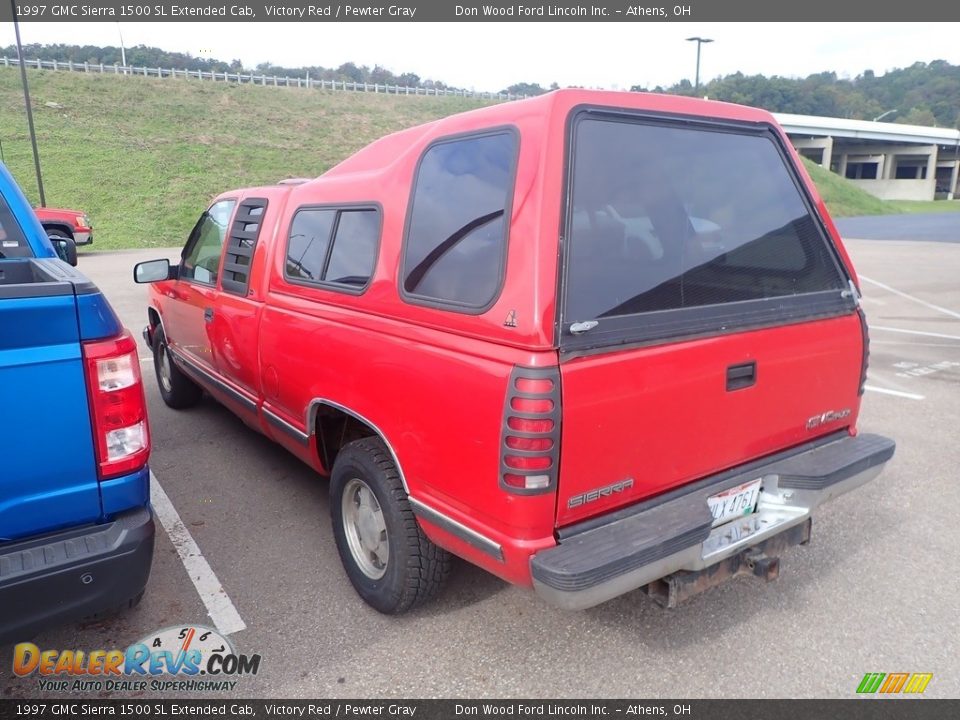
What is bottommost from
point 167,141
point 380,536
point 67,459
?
point 380,536

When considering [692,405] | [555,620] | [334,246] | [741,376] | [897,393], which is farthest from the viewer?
[897,393]

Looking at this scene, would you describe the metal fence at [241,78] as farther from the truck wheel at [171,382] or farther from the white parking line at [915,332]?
the truck wheel at [171,382]

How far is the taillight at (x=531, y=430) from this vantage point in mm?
2096

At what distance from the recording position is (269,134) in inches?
1681

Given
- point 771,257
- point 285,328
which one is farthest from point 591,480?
point 285,328

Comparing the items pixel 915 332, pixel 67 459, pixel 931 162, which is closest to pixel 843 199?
pixel 931 162

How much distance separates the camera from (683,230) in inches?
104

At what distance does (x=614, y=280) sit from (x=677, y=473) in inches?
30.7

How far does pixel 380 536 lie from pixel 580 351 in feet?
4.56

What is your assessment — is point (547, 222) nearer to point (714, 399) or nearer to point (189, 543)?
point (714, 399)

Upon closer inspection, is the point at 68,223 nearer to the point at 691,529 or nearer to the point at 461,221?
the point at 461,221

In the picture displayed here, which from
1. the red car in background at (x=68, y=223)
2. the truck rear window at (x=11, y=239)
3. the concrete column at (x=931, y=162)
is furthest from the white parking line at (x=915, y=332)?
the concrete column at (x=931, y=162)

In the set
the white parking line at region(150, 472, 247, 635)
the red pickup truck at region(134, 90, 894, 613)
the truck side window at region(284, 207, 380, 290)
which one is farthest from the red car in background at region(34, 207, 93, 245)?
the red pickup truck at region(134, 90, 894, 613)

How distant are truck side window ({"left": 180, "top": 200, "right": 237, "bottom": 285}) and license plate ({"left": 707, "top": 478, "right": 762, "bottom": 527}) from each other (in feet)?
11.4
